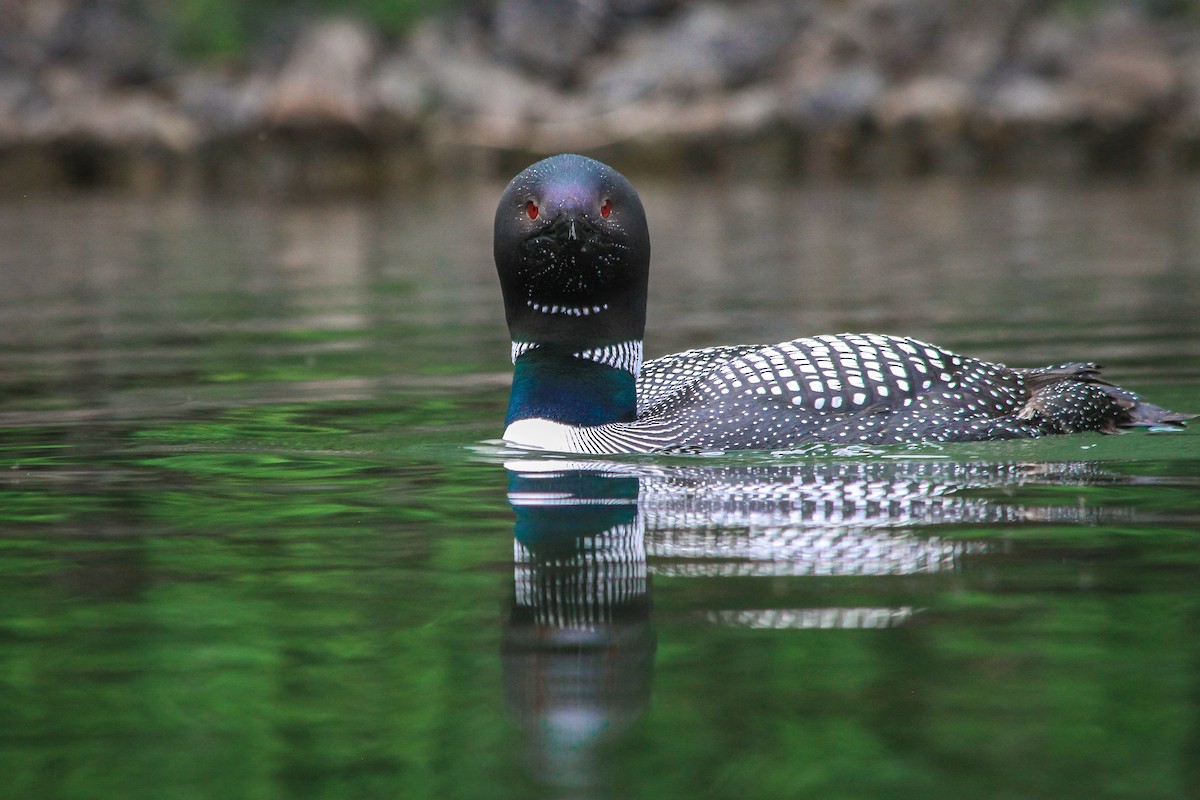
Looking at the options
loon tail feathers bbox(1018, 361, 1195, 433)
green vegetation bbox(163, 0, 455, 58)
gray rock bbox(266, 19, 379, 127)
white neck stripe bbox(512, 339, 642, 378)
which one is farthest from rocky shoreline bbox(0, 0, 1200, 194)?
white neck stripe bbox(512, 339, 642, 378)

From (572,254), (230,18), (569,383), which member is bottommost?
(569,383)

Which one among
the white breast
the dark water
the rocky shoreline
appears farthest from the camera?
the rocky shoreline

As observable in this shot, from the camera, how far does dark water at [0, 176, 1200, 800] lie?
2.53 metres

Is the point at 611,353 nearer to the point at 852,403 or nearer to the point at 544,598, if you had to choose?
the point at 852,403

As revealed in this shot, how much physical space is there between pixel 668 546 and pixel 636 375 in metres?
1.75

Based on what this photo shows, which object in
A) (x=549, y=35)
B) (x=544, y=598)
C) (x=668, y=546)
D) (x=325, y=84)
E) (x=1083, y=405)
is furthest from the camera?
(x=549, y=35)

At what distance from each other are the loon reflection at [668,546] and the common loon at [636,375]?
0.19m

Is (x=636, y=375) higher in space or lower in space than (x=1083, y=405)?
higher

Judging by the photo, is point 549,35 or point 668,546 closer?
point 668,546

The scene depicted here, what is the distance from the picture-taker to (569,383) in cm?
545

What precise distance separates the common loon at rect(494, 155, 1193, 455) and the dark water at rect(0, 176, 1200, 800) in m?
0.13

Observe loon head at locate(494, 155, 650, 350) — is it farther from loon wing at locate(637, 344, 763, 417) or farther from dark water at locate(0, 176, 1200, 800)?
dark water at locate(0, 176, 1200, 800)

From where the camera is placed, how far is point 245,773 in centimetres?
251

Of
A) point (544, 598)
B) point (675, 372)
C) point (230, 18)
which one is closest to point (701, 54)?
point (230, 18)
